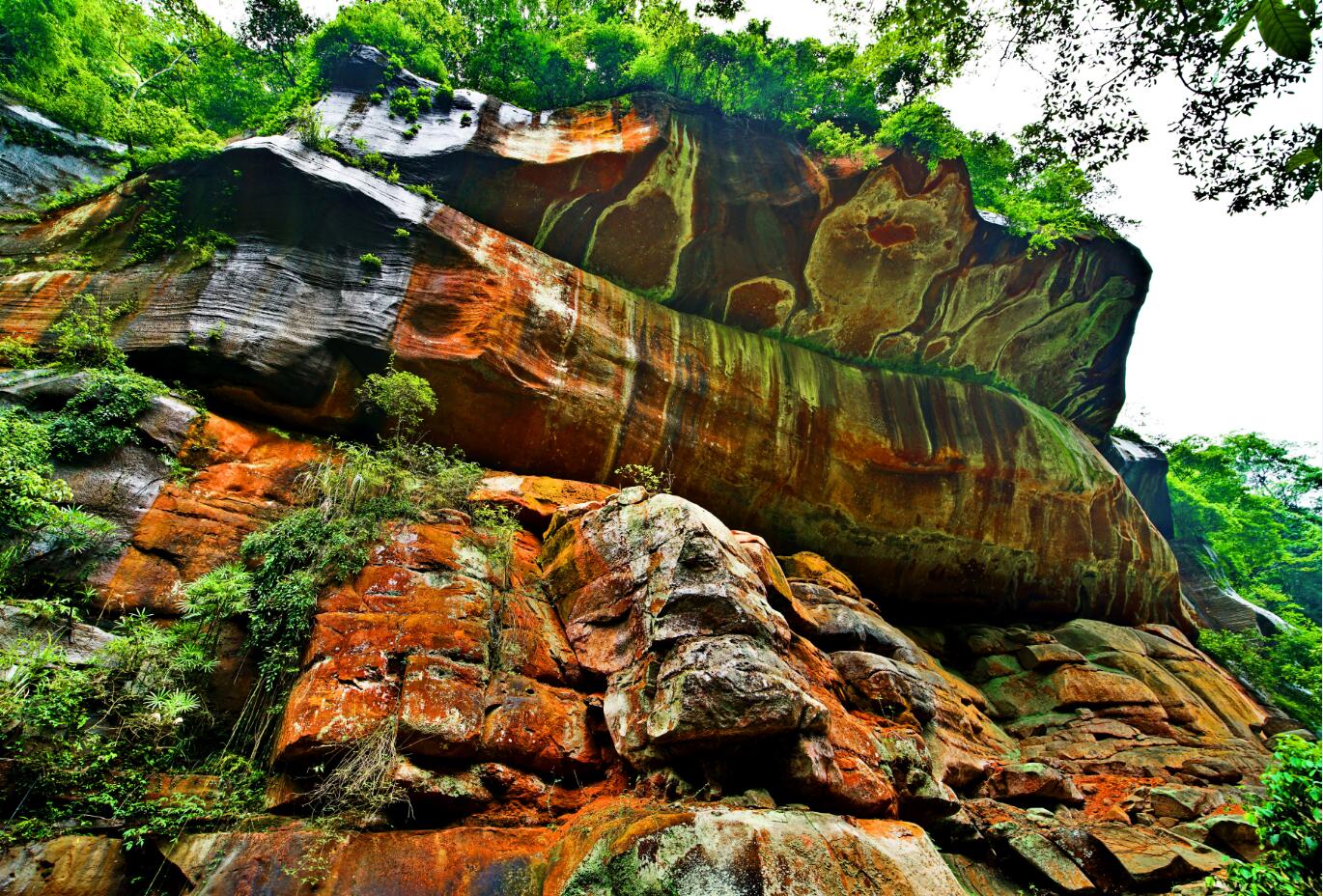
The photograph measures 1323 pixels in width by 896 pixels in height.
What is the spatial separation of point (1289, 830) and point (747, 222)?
10626mm

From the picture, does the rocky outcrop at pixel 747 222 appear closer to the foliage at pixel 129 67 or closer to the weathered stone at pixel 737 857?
the foliage at pixel 129 67

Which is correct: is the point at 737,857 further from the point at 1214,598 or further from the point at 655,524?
the point at 1214,598

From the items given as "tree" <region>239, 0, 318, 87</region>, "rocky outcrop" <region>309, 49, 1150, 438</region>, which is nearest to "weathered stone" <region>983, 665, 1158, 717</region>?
"rocky outcrop" <region>309, 49, 1150, 438</region>

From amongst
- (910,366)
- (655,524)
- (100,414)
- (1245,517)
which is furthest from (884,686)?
(1245,517)

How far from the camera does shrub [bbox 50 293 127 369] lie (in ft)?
22.9

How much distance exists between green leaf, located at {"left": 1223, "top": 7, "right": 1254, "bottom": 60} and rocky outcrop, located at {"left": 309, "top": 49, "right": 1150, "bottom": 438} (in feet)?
31.0

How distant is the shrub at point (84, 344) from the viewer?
22.9ft

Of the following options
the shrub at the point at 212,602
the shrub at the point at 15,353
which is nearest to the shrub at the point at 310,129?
the shrub at the point at 15,353

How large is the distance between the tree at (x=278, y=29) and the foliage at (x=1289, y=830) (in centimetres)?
2004

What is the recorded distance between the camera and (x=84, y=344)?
23.5 feet

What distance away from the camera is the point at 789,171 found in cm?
1085

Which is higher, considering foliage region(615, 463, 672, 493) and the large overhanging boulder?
the large overhanging boulder

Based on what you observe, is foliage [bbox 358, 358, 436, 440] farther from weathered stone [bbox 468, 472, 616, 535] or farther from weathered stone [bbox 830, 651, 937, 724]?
weathered stone [bbox 830, 651, 937, 724]

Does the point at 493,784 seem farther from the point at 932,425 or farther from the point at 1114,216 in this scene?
the point at 1114,216
